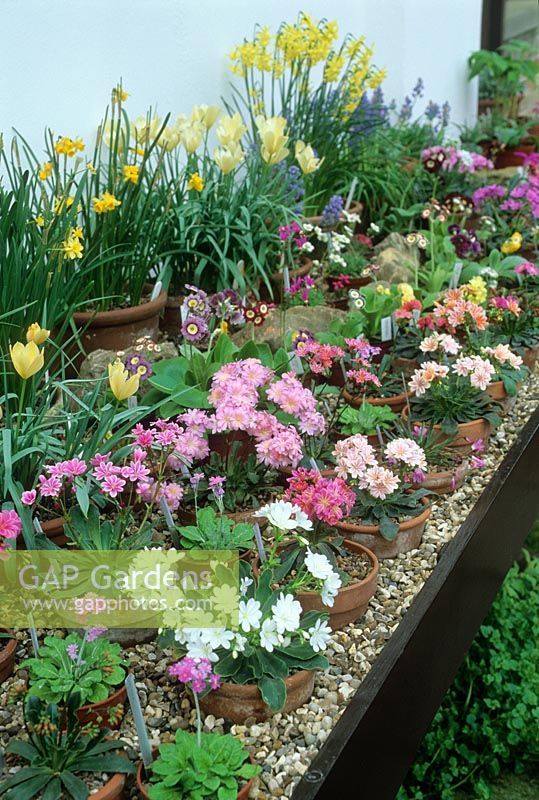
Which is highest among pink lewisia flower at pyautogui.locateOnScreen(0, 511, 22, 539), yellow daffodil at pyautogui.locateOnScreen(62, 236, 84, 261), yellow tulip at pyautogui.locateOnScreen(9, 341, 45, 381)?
yellow daffodil at pyautogui.locateOnScreen(62, 236, 84, 261)

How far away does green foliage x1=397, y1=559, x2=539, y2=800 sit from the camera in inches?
98.7

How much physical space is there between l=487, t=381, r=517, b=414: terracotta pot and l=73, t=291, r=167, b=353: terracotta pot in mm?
1052

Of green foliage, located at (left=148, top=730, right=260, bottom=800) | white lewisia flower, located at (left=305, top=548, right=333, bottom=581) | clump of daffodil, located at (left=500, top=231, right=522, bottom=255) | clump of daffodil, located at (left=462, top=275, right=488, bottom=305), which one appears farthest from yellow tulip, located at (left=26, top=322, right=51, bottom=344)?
clump of daffodil, located at (left=500, top=231, right=522, bottom=255)

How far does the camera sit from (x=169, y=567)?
1.68 metres

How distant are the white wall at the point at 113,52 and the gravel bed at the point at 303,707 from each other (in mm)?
1809

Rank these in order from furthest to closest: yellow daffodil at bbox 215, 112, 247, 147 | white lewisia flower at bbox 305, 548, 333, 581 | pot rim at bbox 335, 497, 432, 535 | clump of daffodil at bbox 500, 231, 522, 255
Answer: clump of daffodil at bbox 500, 231, 522, 255 < yellow daffodil at bbox 215, 112, 247, 147 < pot rim at bbox 335, 497, 432, 535 < white lewisia flower at bbox 305, 548, 333, 581

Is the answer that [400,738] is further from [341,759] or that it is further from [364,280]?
[364,280]

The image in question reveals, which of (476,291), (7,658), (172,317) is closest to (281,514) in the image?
(7,658)

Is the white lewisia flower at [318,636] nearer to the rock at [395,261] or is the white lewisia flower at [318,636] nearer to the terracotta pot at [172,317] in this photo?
the terracotta pot at [172,317]

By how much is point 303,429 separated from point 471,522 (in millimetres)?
488

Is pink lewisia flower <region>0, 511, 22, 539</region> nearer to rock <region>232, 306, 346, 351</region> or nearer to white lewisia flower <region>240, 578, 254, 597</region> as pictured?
white lewisia flower <region>240, 578, 254, 597</region>

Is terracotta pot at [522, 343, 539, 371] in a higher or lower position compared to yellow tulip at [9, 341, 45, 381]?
lower

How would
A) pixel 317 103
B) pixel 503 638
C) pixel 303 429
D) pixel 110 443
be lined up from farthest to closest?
pixel 317 103 < pixel 503 638 < pixel 303 429 < pixel 110 443

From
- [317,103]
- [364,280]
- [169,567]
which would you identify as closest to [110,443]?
[169,567]
